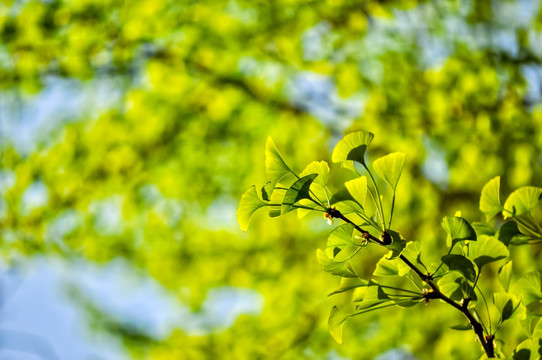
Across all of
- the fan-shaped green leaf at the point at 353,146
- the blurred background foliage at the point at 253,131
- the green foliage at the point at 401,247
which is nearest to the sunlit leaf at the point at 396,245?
the green foliage at the point at 401,247

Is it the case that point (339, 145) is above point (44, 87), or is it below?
below

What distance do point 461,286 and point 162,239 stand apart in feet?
7.10

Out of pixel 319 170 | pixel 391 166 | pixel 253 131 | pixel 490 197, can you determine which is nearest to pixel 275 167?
pixel 319 170

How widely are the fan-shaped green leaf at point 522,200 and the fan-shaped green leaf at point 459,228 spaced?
0.10 metres

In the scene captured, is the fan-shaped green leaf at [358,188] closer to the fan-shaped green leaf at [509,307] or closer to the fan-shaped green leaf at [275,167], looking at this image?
the fan-shaped green leaf at [275,167]

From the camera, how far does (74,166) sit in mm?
2141

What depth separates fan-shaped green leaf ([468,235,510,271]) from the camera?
0.52 m

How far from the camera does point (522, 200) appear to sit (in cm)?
57

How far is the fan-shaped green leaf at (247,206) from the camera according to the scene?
1.84 feet

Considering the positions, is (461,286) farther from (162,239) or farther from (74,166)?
(162,239)

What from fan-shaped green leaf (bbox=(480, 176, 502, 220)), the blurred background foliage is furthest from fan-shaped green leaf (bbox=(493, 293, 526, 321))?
the blurred background foliage

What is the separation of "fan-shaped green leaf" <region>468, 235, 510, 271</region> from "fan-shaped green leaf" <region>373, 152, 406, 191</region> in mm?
113

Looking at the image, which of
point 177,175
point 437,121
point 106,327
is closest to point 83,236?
point 177,175

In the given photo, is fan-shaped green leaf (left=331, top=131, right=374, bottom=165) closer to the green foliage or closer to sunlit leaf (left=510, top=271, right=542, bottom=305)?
the green foliage
